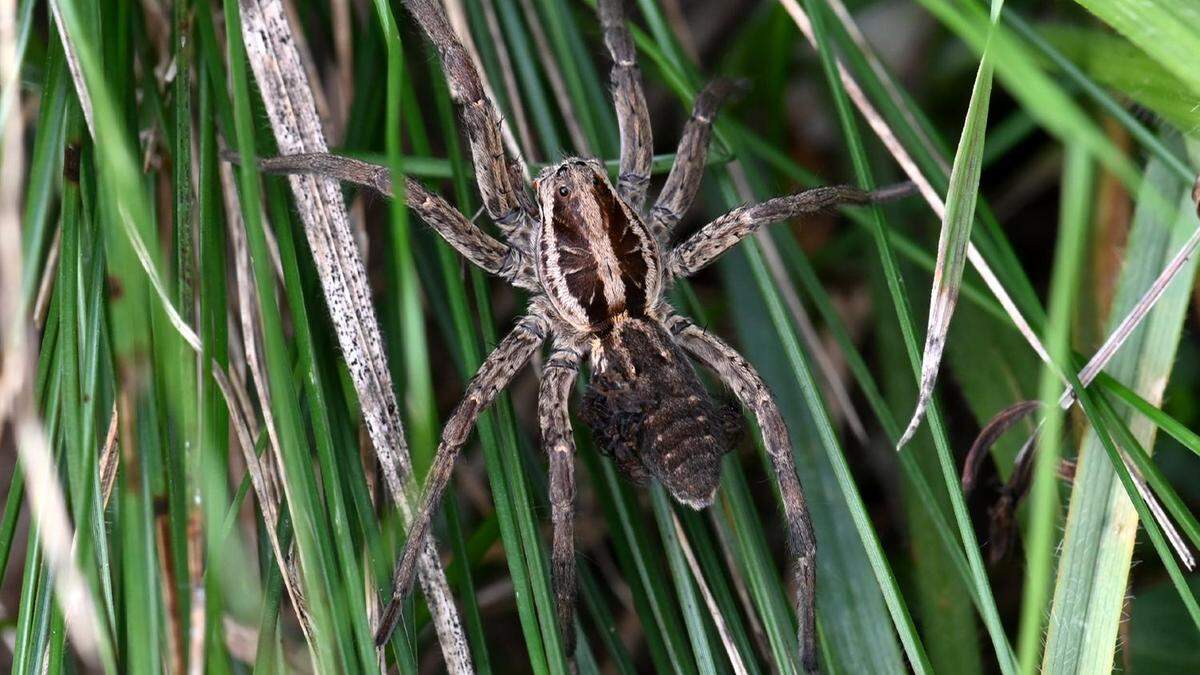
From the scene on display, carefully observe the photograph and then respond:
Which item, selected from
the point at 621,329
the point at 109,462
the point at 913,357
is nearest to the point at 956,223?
the point at 913,357

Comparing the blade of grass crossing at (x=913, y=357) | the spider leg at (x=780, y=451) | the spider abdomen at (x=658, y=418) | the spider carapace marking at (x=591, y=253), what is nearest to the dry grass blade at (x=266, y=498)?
the spider abdomen at (x=658, y=418)

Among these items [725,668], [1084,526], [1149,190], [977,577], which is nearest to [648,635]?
[725,668]

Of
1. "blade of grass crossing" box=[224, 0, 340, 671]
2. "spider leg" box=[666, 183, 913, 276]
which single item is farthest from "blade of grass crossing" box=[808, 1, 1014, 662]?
"blade of grass crossing" box=[224, 0, 340, 671]

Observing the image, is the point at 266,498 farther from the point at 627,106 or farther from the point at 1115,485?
the point at 1115,485

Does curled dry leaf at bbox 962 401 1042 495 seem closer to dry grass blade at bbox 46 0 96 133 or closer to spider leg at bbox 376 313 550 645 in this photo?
spider leg at bbox 376 313 550 645

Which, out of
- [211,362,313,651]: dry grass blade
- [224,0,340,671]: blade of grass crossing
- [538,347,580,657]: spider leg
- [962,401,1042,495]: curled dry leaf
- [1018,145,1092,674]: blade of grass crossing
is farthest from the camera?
[962,401,1042,495]: curled dry leaf

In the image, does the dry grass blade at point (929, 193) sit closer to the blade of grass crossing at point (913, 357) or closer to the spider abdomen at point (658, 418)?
the blade of grass crossing at point (913, 357)
